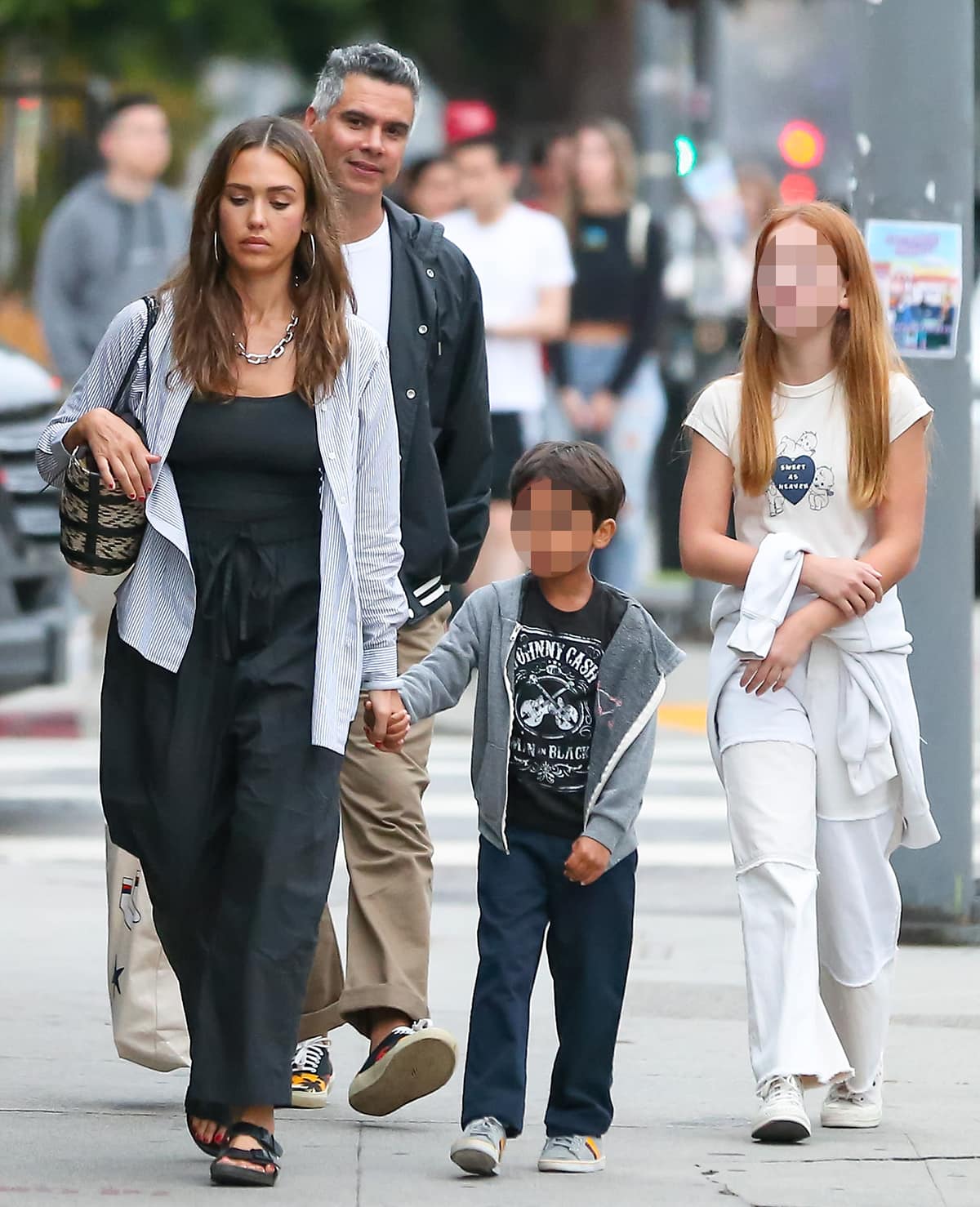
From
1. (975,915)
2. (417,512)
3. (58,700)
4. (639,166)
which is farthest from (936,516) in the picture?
(639,166)

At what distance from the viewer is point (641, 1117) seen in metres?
5.68

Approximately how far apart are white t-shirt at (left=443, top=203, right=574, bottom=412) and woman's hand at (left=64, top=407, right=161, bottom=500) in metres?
8.13

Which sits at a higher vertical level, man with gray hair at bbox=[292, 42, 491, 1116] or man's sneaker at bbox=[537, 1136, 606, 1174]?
man with gray hair at bbox=[292, 42, 491, 1116]

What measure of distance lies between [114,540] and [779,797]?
4.57ft

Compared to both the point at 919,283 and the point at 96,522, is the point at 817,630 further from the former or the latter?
the point at 919,283

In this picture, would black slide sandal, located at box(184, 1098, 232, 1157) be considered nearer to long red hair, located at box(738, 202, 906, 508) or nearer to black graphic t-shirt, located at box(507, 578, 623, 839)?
black graphic t-shirt, located at box(507, 578, 623, 839)

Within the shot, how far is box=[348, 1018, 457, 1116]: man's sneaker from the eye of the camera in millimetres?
5262

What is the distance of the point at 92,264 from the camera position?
521 inches

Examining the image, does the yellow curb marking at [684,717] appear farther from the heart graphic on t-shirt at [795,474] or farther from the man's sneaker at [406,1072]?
the man's sneaker at [406,1072]

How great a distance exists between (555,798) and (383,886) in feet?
2.23

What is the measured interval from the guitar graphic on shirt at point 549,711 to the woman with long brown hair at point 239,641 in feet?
0.81

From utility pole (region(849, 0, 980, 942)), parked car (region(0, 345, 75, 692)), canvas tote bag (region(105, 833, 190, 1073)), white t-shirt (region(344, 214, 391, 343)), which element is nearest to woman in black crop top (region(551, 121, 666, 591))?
parked car (region(0, 345, 75, 692))

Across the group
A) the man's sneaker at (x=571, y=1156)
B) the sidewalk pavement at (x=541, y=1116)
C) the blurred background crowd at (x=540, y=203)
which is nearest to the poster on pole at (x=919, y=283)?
the blurred background crowd at (x=540, y=203)

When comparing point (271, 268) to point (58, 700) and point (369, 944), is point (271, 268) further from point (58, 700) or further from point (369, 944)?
point (58, 700)
